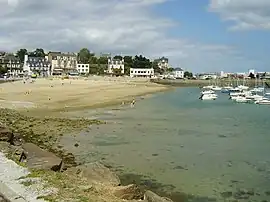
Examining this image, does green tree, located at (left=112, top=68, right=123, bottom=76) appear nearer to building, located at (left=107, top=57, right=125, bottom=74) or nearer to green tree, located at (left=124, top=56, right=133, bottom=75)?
building, located at (left=107, top=57, right=125, bottom=74)

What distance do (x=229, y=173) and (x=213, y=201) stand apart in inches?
163

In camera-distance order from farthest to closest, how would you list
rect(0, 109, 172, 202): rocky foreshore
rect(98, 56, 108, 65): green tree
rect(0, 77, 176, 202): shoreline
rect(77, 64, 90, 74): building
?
1. rect(98, 56, 108, 65): green tree
2. rect(77, 64, 90, 74): building
3. rect(0, 77, 176, 202): shoreline
4. rect(0, 109, 172, 202): rocky foreshore

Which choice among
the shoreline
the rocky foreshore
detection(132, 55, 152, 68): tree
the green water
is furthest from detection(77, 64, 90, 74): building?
the rocky foreshore

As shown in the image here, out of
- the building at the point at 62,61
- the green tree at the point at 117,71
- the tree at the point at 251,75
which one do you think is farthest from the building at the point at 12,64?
the tree at the point at 251,75

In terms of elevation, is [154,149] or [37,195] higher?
[37,195]

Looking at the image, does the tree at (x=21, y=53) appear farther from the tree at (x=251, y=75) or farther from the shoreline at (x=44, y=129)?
the shoreline at (x=44, y=129)

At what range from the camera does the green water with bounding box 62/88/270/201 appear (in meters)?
14.8

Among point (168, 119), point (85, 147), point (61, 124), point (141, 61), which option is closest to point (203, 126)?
point (168, 119)

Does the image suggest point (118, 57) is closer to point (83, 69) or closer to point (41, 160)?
point (83, 69)

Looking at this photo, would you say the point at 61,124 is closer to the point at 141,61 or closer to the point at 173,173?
the point at 173,173

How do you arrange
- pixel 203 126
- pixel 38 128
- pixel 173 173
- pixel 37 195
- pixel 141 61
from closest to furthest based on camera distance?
pixel 37 195, pixel 173 173, pixel 38 128, pixel 203 126, pixel 141 61

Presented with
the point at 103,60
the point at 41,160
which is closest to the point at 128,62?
the point at 103,60

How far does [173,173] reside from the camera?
1666cm

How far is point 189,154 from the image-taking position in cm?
2077
